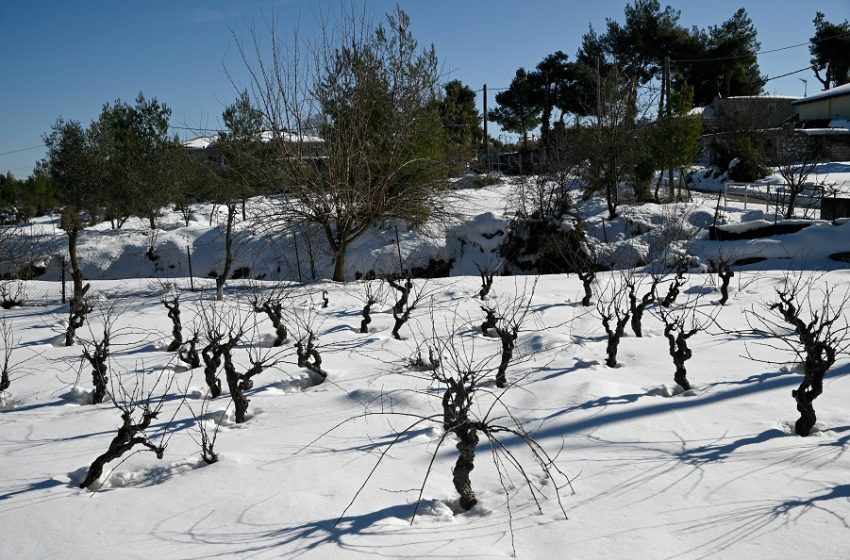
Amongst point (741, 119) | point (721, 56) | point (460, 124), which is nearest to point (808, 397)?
point (460, 124)

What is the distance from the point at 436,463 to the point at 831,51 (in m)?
48.5

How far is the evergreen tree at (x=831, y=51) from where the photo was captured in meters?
41.8

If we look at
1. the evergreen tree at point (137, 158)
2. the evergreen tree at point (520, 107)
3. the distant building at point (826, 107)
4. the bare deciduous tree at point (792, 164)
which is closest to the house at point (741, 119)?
the distant building at point (826, 107)

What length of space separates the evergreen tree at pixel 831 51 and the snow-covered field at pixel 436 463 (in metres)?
42.5

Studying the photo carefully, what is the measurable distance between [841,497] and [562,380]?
289 cm

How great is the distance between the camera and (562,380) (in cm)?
657

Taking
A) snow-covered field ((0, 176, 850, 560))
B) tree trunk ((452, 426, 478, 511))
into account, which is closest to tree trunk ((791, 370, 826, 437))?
snow-covered field ((0, 176, 850, 560))

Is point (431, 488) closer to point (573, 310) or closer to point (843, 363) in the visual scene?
point (843, 363)

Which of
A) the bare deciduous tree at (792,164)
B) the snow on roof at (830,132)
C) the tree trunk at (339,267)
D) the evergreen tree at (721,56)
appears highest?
the evergreen tree at (721,56)

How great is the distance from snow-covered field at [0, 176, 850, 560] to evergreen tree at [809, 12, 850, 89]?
42483mm

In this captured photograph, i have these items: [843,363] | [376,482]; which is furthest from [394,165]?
[376,482]

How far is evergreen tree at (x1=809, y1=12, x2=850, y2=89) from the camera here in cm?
4175

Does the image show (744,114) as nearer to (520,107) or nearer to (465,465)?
(520,107)

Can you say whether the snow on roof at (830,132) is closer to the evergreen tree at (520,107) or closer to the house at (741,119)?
the house at (741,119)
